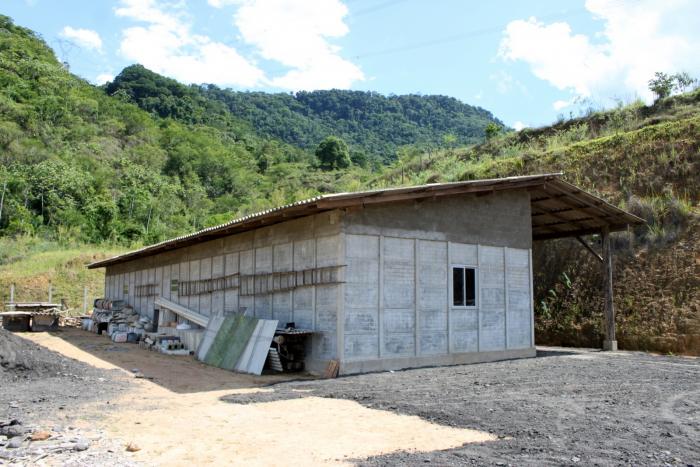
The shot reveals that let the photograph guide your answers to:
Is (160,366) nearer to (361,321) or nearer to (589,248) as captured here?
(361,321)

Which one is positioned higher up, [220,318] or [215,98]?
[215,98]

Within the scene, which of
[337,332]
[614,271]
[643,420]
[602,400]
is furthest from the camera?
[614,271]

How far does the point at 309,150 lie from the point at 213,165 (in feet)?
67.4

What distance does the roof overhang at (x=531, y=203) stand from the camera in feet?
39.8

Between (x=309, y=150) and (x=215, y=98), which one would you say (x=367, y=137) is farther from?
(x=215, y=98)

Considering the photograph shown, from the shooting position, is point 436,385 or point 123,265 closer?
point 436,385

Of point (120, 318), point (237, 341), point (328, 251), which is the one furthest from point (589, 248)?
point (120, 318)

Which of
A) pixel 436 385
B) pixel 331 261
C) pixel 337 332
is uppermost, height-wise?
pixel 331 261

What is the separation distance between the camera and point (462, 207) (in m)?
14.8

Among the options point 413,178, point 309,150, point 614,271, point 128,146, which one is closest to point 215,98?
point 309,150

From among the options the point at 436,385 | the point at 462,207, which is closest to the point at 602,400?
the point at 436,385

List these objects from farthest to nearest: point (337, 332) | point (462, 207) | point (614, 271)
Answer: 1. point (614, 271)
2. point (462, 207)
3. point (337, 332)

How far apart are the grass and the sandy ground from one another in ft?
80.7

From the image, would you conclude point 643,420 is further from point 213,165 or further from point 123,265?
point 213,165
